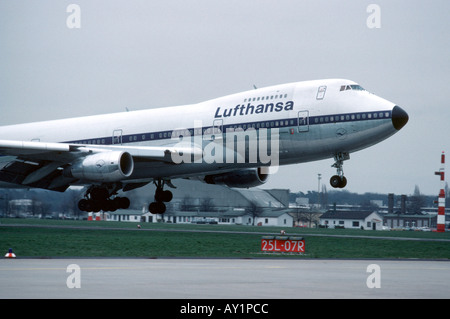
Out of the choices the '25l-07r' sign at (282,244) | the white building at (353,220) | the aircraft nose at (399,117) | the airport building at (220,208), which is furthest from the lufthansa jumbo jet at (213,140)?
the white building at (353,220)

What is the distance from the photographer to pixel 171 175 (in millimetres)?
44375

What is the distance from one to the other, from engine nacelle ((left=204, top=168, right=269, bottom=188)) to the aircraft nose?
455 inches

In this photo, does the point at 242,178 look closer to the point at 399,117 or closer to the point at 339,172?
the point at 339,172

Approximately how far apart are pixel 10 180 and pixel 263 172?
54.9 feet

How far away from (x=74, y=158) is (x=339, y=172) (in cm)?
1546

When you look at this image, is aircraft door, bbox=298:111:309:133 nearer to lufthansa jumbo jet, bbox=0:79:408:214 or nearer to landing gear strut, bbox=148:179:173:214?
lufthansa jumbo jet, bbox=0:79:408:214

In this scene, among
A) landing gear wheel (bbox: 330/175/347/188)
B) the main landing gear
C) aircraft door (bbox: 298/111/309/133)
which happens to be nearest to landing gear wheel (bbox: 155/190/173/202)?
the main landing gear

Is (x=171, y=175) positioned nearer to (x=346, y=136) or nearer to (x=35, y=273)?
(x=346, y=136)

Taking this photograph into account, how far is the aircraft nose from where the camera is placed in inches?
1444

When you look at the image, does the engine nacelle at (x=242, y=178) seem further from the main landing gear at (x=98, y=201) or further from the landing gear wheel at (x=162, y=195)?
the main landing gear at (x=98, y=201)

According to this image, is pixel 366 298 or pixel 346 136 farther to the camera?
pixel 346 136

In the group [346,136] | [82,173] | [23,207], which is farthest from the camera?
[23,207]

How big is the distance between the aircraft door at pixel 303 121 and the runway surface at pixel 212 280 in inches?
304
